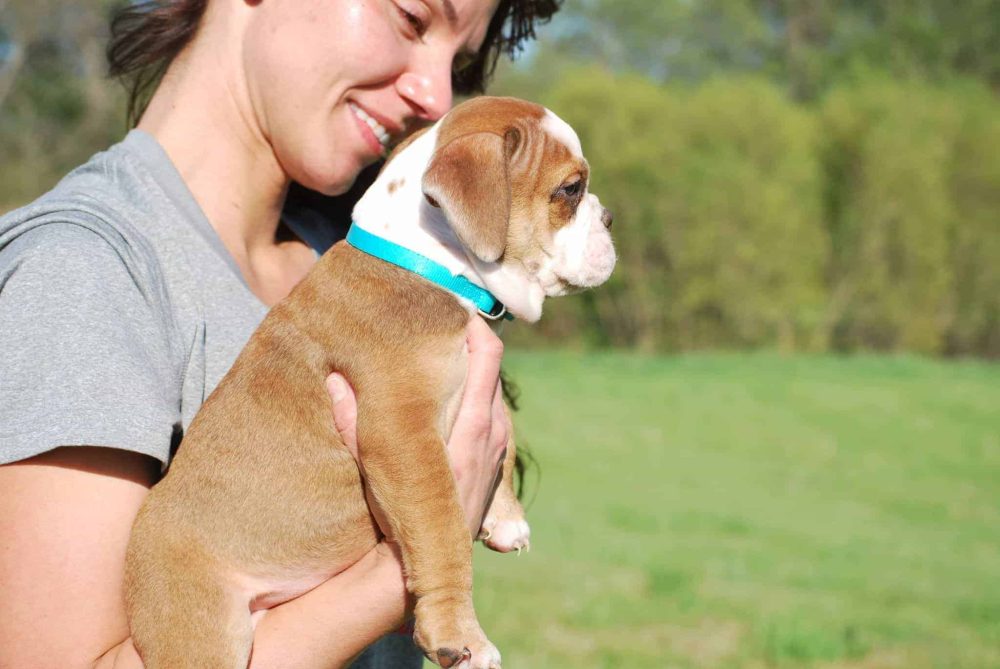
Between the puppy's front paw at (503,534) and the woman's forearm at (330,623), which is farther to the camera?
the puppy's front paw at (503,534)

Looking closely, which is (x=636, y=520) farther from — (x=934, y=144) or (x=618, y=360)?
(x=934, y=144)

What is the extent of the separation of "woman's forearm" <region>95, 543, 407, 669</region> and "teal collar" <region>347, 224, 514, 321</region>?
0.70 meters

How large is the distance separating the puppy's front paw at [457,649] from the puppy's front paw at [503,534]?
1.94ft

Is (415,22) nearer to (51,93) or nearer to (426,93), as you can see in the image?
(426,93)

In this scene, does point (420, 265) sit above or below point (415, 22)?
below

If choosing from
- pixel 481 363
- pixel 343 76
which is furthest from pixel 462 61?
pixel 481 363

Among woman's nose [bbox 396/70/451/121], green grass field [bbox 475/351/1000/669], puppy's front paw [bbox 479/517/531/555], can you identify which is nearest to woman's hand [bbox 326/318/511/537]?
puppy's front paw [bbox 479/517/531/555]

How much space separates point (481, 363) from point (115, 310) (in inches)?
34.1

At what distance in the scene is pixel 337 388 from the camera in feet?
8.96

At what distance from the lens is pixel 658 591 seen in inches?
368

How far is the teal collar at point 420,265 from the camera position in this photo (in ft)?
9.46

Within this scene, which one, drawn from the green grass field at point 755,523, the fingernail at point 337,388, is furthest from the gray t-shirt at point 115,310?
the green grass field at point 755,523

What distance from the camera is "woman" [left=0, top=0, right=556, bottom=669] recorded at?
2285 millimetres

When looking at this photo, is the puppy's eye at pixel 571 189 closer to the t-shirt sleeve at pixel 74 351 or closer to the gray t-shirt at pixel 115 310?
the gray t-shirt at pixel 115 310
